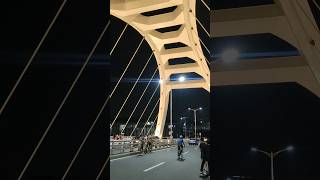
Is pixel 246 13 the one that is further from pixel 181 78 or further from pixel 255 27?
pixel 181 78

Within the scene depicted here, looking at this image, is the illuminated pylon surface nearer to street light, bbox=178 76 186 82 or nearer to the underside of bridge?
street light, bbox=178 76 186 82

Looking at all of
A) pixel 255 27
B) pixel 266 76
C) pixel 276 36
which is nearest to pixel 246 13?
pixel 255 27

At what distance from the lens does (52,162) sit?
3.04m

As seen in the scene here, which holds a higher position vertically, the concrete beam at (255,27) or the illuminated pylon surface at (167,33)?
the illuminated pylon surface at (167,33)

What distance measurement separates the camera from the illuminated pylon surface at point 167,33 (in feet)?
90.9

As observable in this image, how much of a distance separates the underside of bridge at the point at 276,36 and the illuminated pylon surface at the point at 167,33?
A: 22398 millimetres

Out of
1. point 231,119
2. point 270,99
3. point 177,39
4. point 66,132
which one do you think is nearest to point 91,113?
point 66,132

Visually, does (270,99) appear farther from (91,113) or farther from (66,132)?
(66,132)

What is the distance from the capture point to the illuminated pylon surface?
2772cm

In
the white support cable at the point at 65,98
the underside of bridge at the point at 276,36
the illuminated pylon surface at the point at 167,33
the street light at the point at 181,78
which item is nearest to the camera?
the white support cable at the point at 65,98

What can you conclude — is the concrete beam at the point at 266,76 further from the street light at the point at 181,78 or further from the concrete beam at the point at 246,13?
the street light at the point at 181,78

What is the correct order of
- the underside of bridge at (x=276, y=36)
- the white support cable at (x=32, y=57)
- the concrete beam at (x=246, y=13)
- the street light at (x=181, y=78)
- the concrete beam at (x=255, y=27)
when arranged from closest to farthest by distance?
the white support cable at (x=32, y=57) < the underside of bridge at (x=276, y=36) < the concrete beam at (x=255, y=27) < the concrete beam at (x=246, y=13) < the street light at (x=181, y=78)

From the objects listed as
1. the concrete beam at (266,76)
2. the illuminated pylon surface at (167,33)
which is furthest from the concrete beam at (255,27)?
the illuminated pylon surface at (167,33)

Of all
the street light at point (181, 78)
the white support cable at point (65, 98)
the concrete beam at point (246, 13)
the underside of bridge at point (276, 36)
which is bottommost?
the white support cable at point (65, 98)
